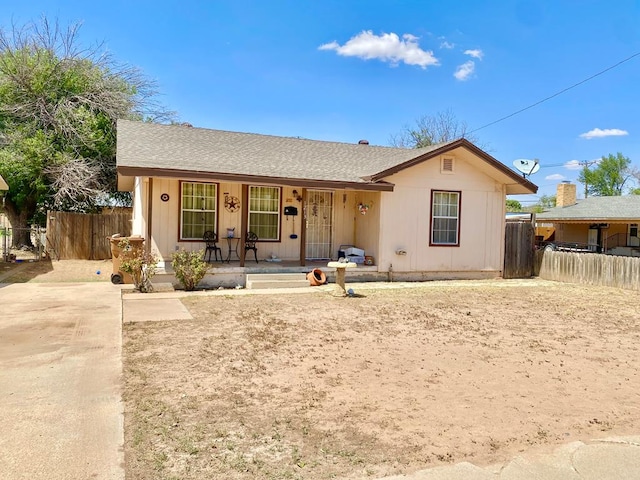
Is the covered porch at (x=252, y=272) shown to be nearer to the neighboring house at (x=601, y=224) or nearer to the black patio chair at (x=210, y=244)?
the black patio chair at (x=210, y=244)

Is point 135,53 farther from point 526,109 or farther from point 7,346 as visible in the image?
point 526,109

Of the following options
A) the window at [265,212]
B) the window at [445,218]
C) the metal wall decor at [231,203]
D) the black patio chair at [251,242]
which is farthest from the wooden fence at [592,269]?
the metal wall decor at [231,203]

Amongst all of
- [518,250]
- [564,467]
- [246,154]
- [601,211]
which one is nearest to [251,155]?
[246,154]

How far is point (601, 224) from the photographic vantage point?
87.5 feet

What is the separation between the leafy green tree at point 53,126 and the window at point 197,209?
20.9 feet

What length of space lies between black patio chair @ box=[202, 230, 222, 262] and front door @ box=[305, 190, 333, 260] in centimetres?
271

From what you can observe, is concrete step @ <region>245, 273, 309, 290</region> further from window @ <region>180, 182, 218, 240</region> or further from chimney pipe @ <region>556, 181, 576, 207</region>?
chimney pipe @ <region>556, 181, 576, 207</region>

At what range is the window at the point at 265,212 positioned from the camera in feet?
42.7

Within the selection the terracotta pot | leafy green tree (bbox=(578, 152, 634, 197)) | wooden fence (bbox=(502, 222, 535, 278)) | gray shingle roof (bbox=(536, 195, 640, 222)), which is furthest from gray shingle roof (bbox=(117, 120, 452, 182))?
leafy green tree (bbox=(578, 152, 634, 197))

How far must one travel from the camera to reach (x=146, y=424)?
12.1 ft

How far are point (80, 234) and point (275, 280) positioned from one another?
816 cm

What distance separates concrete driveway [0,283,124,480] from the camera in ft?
10.1

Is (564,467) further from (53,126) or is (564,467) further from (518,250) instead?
(53,126)

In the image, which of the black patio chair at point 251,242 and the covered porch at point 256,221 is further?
the black patio chair at point 251,242
